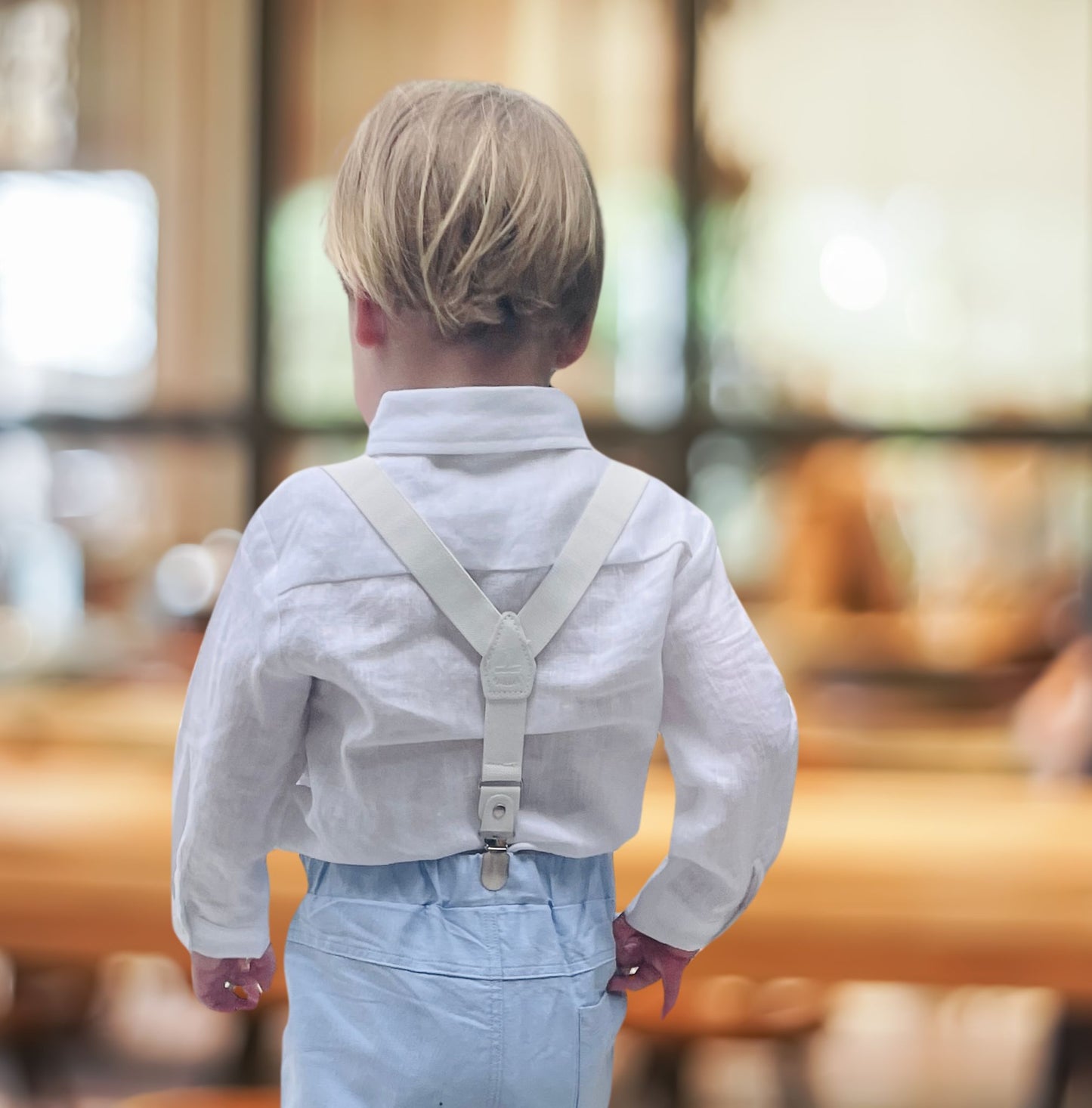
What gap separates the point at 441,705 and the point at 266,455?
92.5 inches

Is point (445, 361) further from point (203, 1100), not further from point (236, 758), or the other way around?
point (203, 1100)

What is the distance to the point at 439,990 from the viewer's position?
2.77ft

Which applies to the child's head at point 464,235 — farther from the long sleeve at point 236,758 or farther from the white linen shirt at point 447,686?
the long sleeve at point 236,758

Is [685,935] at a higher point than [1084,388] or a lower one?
lower

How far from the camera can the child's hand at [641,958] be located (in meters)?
0.94

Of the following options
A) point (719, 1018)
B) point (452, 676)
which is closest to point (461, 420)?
point (452, 676)

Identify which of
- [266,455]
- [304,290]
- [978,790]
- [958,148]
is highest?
[958,148]

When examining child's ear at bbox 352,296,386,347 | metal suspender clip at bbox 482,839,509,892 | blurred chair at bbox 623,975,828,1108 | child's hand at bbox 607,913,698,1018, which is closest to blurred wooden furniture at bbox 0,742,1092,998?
blurred chair at bbox 623,975,828,1108

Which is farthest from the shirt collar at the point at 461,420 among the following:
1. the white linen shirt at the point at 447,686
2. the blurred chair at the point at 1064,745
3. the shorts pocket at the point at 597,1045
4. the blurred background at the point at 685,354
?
the blurred background at the point at 685,354

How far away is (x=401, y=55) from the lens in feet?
10.2

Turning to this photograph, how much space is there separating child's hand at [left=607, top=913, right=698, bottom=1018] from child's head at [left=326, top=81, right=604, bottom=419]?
363mm

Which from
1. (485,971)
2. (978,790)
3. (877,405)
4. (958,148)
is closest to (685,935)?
(485,971)

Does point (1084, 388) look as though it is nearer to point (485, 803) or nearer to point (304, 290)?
point (304, 290)

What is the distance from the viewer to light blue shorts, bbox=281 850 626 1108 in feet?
Result: 2.78
